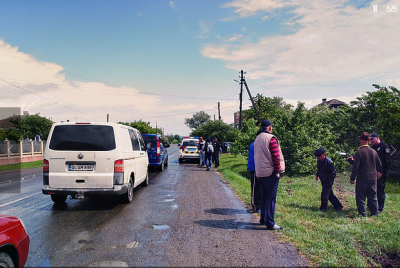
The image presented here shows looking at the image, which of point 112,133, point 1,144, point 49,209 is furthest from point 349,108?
point 1,144

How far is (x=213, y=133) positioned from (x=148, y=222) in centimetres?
4266

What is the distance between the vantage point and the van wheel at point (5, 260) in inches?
124

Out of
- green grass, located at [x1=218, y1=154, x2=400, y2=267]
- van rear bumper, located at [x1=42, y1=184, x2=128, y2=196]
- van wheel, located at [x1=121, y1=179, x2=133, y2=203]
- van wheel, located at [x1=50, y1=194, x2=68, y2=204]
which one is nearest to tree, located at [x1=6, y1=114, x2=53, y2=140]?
van wheel, located at [x1=50, y1=194, x2=68, y2=204]

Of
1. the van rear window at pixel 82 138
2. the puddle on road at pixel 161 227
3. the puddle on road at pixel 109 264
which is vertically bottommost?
the puddle on road at pixel 161 227

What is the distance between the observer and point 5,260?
3.21m

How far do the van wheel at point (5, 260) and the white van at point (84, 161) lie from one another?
394cm

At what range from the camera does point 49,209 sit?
24.3 feet

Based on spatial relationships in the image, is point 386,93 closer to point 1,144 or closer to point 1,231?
point 1,231

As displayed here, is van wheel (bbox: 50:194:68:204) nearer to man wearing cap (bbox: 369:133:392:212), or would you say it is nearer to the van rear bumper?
the van rear bumper

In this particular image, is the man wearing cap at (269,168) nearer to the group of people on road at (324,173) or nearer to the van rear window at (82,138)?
the group of people on road at (324,173)

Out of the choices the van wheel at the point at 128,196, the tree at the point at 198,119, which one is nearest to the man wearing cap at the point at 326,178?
the van wheel at the point at 128,196

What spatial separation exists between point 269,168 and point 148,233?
2.51 metres

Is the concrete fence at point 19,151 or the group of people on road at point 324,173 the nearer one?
the group of people on road at point 324,173

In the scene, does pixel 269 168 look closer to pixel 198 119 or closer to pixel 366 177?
pixel 366 177
